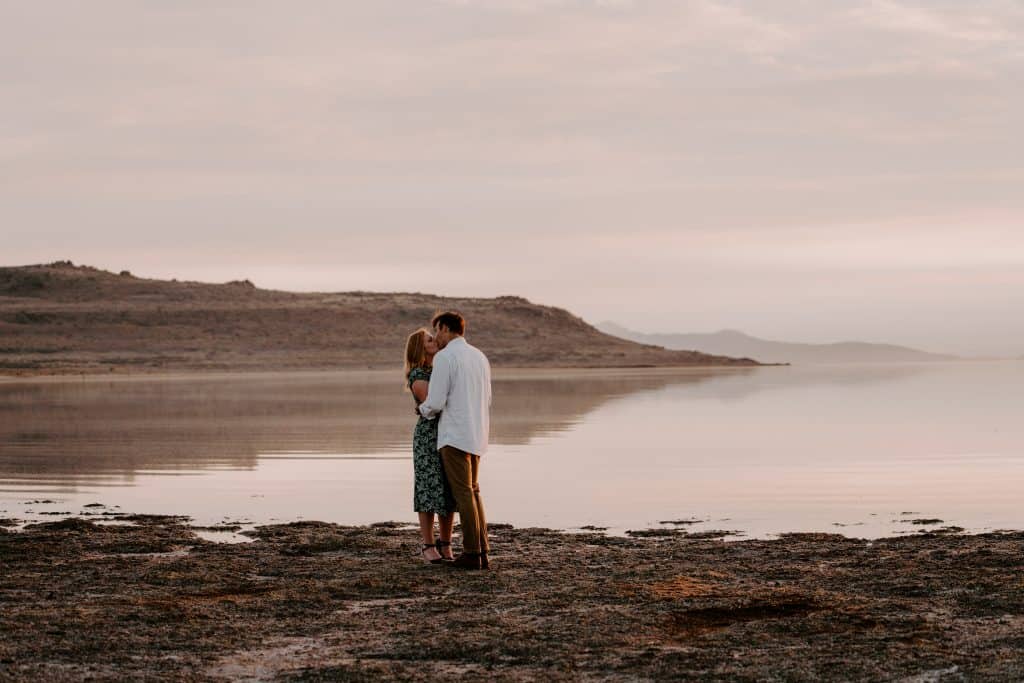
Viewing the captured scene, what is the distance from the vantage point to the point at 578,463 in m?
18.1

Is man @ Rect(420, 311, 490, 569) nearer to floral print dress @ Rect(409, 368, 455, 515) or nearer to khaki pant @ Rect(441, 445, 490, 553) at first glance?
khaki pant @ Rect(441, 445, 490, 553)

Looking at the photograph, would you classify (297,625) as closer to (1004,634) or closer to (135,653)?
(135,653)

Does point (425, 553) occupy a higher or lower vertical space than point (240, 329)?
lower

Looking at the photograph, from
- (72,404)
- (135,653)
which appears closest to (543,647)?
(135,653)

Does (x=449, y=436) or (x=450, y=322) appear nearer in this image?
(x=449, y=436)

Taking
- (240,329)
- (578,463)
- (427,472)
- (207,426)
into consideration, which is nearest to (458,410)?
(427,472)

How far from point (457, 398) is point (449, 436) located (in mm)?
278

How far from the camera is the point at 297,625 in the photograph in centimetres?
782

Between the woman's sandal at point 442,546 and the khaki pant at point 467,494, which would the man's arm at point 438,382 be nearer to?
the khaki pant at point 467,494

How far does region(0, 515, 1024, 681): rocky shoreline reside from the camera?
6781 mm

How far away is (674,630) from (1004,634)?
1.63m

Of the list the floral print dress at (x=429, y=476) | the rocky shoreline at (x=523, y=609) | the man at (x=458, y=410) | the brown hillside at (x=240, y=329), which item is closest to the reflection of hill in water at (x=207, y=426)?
the floral print dress at (x=429, y=476)

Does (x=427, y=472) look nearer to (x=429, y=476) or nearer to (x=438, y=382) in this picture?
(x=429, y=476)

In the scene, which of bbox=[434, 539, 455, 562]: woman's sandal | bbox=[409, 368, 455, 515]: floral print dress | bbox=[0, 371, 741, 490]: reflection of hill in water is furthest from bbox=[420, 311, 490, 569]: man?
bbox=[0, 371, 741, 490]: reflection of hill in water
